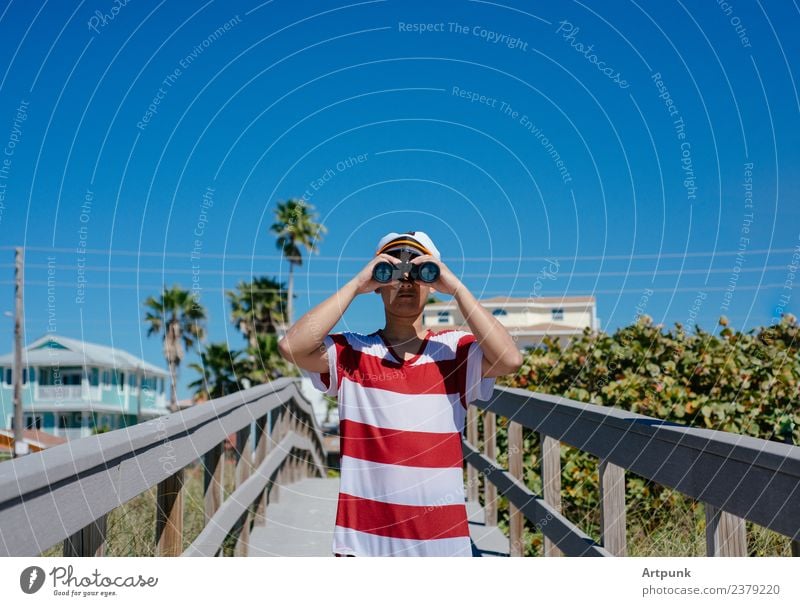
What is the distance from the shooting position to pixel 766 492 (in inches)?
70.7

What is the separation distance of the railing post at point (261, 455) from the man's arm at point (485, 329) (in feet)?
12.0

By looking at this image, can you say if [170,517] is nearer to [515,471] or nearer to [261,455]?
[515,471]

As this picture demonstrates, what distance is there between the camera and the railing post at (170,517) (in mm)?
3006

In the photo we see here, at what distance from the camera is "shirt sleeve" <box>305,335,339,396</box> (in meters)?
2.38

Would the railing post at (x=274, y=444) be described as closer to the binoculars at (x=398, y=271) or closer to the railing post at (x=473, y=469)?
the railing post at (x=473, y=469)

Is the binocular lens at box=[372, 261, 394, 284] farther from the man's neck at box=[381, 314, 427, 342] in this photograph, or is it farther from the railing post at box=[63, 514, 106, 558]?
the railing post at box=[63, 514, 106, 558]

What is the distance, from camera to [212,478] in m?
3.89

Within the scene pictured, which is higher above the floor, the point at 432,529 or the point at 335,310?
the point at 335,310

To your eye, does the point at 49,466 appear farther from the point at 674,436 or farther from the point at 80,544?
the point at 674,436

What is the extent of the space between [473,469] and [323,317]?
4739 mm

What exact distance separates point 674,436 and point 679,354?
381cm

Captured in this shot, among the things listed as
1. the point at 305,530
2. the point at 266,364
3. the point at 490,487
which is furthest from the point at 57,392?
the point at 266,364

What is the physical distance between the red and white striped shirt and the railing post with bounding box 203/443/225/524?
66.2 inches
